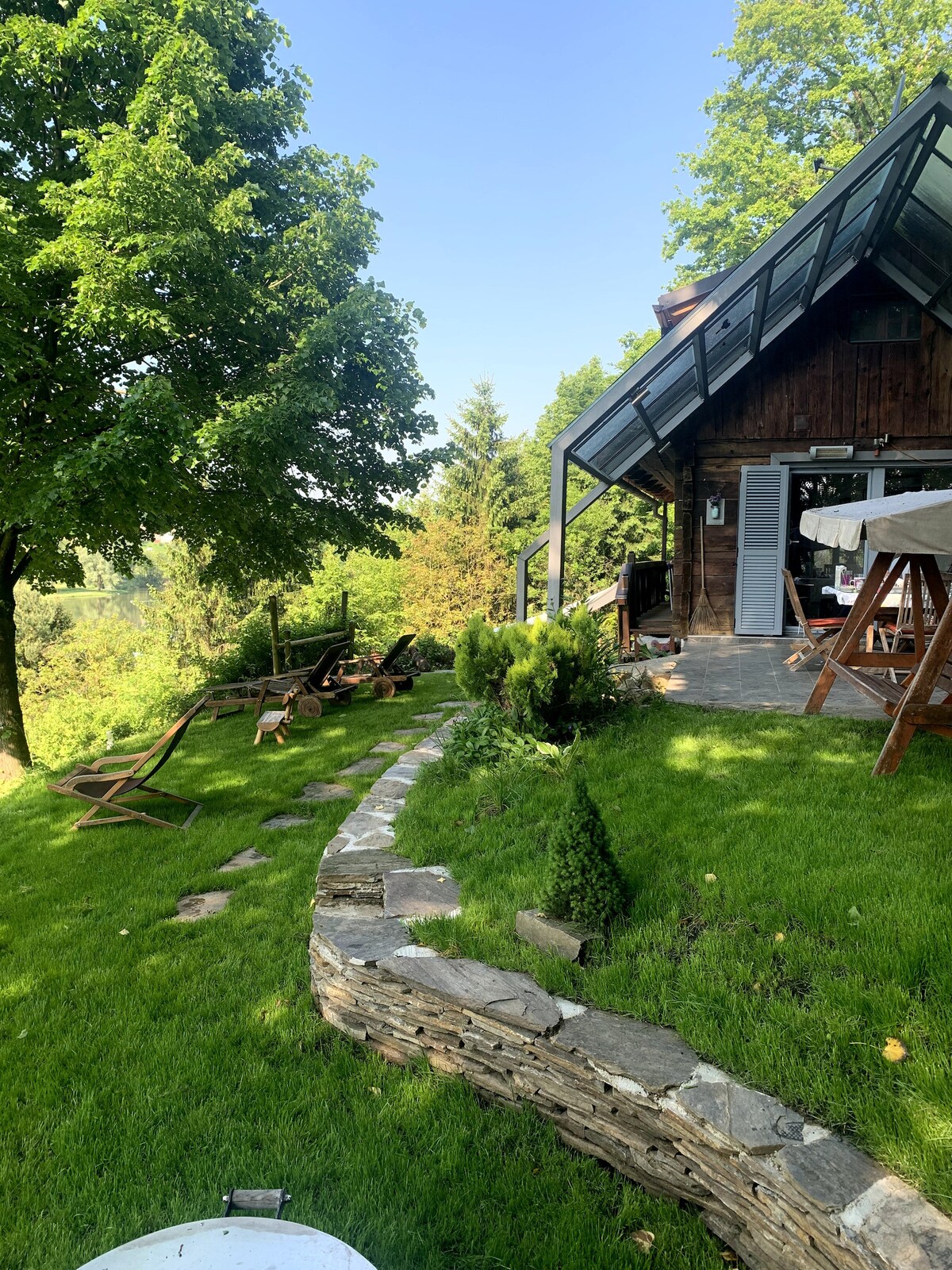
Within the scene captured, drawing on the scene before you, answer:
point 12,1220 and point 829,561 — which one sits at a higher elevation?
point 829,561

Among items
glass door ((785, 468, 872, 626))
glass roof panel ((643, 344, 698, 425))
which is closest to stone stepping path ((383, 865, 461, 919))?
glass roof panel ((643, 344, 698, 425))

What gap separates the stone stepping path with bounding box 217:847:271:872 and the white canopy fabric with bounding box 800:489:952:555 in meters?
4.30

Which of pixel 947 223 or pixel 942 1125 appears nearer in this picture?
pixel 942 1125

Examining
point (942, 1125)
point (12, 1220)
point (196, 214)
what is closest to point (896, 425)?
point (196, 214)

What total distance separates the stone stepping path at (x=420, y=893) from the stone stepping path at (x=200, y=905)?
1.26m

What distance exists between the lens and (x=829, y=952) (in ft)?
8.09

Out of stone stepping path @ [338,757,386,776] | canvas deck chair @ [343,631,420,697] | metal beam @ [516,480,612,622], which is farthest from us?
canvas deck chair @ [343,631,420,697]

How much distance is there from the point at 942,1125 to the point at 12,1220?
264cm

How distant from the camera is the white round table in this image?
1437mm

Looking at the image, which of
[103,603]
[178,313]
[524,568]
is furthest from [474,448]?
[103,603]

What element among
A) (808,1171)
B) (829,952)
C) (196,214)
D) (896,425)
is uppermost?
(196,214)

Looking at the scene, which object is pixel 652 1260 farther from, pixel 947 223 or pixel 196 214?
pixel 947 223

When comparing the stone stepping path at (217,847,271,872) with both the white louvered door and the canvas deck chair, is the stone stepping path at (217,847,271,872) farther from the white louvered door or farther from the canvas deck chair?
the white louvered door

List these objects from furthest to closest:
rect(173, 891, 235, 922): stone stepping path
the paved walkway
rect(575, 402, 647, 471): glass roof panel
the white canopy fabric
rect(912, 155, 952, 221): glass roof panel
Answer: rect(575, 402, 647, 471): glass roof panel, rect(912, 155, 952, 221): glass roof panel, the paved walkway, rect(173, 891, 235, 922): stone stepping path, the white canopy fabric
